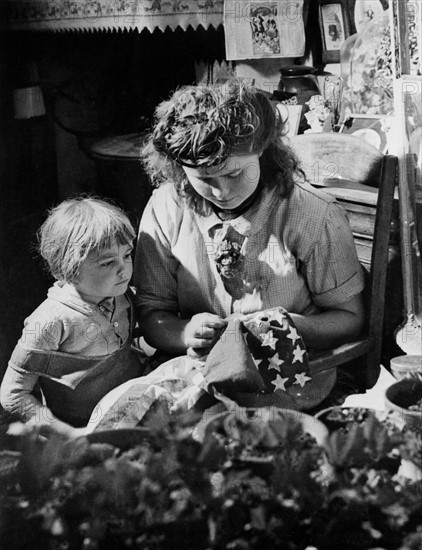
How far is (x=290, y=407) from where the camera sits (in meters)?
2.01

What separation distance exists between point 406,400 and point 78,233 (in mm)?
809

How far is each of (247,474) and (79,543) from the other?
38 centimetres

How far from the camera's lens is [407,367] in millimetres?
1888

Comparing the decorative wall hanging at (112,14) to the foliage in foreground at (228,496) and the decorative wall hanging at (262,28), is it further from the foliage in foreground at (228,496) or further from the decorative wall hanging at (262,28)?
the foliage in foreground at (228,496)

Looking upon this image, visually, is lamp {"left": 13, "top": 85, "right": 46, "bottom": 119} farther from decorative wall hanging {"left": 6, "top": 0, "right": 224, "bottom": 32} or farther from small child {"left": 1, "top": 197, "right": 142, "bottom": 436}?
small child {"left": 1, "top": 197, "right": 142, "bottom": 436}

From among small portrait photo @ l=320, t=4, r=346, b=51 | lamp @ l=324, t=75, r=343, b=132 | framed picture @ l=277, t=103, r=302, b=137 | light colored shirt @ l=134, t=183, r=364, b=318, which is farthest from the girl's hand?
small portrait photo @ l=320, t=4, r=346, b=51

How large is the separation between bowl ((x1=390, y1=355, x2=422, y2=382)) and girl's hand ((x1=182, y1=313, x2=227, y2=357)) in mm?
395

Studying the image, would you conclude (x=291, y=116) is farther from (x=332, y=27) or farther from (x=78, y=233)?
(x=78, y=233)

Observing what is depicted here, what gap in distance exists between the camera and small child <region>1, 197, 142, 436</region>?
1.93 metres

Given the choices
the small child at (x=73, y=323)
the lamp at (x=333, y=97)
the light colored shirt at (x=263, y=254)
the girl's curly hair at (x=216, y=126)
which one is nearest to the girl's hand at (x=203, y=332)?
the light colored shirt at (x=263, y=254)

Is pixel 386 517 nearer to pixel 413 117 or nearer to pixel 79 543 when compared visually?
pixel 79 543

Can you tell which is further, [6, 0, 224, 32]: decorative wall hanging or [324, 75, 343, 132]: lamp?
[324, 75, 343, 132]: lamp

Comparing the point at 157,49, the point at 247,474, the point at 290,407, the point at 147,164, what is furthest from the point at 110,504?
the point at 157,49

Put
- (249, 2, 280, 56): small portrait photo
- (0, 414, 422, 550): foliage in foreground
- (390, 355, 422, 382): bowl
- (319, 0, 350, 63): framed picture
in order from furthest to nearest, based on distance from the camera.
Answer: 1. (319, 0, 350, 63): framed picture
2. (249, 2, 280, 56): small portrait photo
3. (390, 355, 422, 382): bowl
4. (0, 414, 422, 550): foliage in foreground
